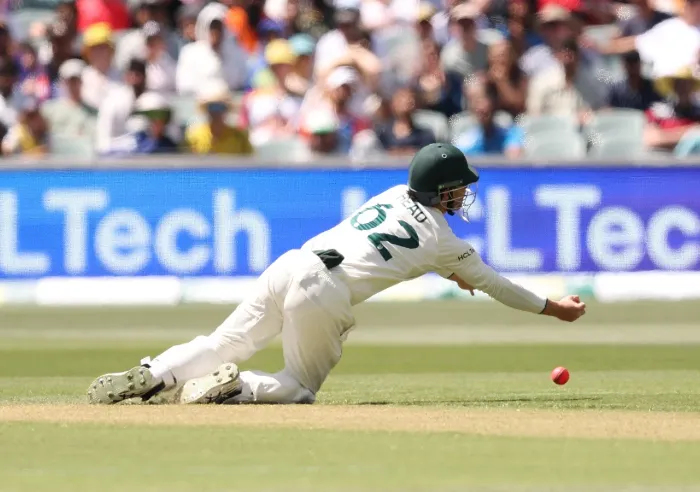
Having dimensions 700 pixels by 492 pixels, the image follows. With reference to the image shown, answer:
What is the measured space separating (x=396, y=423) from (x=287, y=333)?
1014mm

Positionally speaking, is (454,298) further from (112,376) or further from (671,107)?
(112,376)

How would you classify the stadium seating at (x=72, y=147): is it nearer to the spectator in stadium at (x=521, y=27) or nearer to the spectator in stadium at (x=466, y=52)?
the spectator in stadium at (x=466, y=52)

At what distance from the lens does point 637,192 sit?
51.3 ft

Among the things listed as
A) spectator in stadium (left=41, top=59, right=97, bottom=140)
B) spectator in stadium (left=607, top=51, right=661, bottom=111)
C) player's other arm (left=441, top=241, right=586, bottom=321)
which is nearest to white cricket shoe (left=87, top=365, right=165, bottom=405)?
player's other arm (left=441, top=241, right=586, bottom=321)

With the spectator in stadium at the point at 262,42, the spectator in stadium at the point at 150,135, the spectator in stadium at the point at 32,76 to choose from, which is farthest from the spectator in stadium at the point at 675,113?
the spectator in stadium at the point at 32,76

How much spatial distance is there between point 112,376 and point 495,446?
236cm

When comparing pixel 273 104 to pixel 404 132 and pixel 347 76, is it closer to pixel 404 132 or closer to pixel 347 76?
pixel 347 76

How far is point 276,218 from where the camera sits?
51.5 feet

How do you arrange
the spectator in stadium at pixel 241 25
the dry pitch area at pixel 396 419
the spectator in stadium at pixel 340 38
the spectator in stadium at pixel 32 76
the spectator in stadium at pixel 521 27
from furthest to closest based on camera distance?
the spectator in stadium at pixel 241 25 → the spectator in stadium at pixel 32 76 → the spectator in stadium at pixel 340 38 → the spectator in stadium at pixel 521 27 → the dry pitch area at pixel 396 419

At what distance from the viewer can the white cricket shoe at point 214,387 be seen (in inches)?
324

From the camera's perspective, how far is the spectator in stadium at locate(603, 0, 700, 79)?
17312 mm

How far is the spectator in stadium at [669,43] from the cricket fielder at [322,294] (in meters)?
9.22

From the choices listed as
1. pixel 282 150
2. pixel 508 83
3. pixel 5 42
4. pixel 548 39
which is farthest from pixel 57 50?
pixel 548 39

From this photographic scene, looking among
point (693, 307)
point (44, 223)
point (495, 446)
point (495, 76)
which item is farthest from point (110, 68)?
point (495, 446)
